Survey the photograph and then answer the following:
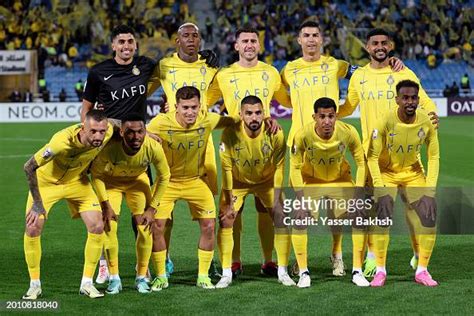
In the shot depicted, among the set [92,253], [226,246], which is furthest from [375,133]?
[92,253]

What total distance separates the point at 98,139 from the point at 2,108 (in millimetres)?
23420

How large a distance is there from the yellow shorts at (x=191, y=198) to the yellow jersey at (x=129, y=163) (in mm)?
238

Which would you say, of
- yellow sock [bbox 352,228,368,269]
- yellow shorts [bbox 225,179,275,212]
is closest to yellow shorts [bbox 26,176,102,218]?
yellow shorts [bbox 225,179,275,212]

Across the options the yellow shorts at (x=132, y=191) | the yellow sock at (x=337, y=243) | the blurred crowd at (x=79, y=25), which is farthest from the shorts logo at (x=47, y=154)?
the blurred crowd at (x=79, y=25)

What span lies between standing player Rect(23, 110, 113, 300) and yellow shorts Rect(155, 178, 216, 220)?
698mm

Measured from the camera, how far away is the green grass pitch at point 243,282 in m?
7.67

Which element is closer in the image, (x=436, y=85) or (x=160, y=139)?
(x=160, y=139)

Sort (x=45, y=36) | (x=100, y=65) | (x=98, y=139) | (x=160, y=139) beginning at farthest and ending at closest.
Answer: (x=45, y=36) < (x=100, y=65) < (x=160, y=139) < (x=98, y=139)

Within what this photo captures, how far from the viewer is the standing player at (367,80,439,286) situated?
28.0ft

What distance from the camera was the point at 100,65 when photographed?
9180 millimetres

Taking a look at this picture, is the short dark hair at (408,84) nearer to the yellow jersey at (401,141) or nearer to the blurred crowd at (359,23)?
the yellow jersey at (401,141)

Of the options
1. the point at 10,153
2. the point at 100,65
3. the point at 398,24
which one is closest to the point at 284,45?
the point at 398,24

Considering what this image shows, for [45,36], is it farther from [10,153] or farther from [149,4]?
[10,153]

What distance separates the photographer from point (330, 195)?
886 cm
